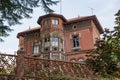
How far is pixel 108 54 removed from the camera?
28.4 feet

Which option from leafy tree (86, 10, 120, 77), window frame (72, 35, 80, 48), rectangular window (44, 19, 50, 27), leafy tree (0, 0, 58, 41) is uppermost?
rectangular window (44, 19, 50, 27)

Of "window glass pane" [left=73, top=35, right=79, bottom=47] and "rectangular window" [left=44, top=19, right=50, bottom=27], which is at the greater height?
"rectangular window" [left=44, top=19, right=50, bottom=27]

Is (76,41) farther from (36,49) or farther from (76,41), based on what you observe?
(36,49)

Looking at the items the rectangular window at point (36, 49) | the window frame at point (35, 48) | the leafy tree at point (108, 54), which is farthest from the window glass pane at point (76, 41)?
the leafy tree at point (108, 54)

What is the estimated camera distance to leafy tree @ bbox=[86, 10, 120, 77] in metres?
8.48

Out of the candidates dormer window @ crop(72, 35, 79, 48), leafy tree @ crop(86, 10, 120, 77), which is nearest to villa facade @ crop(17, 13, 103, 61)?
dormer window @ crop(72, 35, 79, 48)

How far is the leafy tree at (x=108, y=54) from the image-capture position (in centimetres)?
848

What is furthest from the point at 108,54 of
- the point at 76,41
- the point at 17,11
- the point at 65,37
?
the point at 65,37

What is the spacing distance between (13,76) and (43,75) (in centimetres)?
146

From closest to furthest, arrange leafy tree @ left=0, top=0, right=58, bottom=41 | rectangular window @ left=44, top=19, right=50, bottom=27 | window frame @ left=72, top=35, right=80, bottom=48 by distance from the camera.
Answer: leafy tree @ left=0, top=0, right=58, bottom=41
window frame @ left=72, top=35, right=80, bottom=48
rectangular window @ left=44, top=19, right=50, bottom=27

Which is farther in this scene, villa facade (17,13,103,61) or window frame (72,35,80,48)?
window frame (72,35,80,48)

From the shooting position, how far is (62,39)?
1291 inches

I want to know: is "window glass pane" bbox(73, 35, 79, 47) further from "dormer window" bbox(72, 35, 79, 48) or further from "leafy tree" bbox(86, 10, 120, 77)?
"leafy tree" bbox(86, 10, 120, 77)

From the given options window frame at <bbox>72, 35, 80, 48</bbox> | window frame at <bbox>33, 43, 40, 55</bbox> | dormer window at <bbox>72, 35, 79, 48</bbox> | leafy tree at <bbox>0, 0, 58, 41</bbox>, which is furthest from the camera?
window frame at <bbox>33, 43, 40, 55</bbox>
